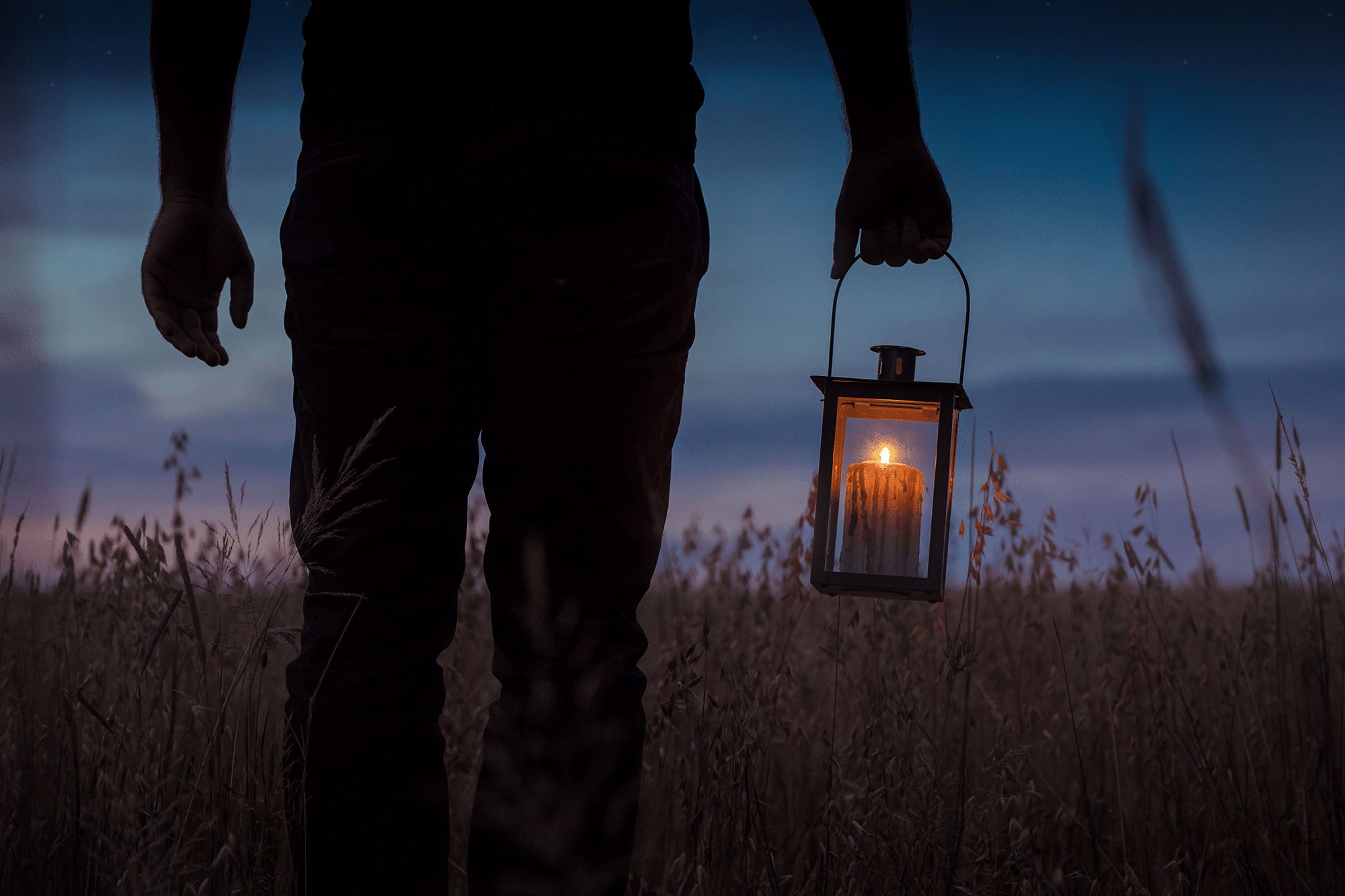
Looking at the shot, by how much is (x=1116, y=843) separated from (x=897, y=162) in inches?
66.8

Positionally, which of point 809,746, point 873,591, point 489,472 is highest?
point 489,472

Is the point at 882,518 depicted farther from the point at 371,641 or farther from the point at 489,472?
the point at 371,641

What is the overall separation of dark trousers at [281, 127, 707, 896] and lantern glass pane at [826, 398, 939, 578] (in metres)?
0.42

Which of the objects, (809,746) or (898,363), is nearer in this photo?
(898,363)

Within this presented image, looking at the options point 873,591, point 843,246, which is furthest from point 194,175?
point 873,591

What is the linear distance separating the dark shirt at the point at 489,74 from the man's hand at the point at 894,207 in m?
0.39

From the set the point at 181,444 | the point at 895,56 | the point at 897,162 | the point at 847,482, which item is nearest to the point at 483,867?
the point at 847,482

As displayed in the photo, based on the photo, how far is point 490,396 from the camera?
1307 mm

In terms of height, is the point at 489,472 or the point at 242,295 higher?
the point at 242,295

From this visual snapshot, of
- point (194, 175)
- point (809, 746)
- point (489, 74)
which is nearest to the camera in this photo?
point (489, 74)

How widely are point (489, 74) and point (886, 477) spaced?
2.96 feet

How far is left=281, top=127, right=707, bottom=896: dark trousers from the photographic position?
4.09 feet

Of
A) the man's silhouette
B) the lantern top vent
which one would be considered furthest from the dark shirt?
the lantern top vent

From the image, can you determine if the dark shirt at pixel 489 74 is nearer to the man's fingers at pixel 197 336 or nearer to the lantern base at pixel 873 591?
the man's fingers at pixel 197 336
